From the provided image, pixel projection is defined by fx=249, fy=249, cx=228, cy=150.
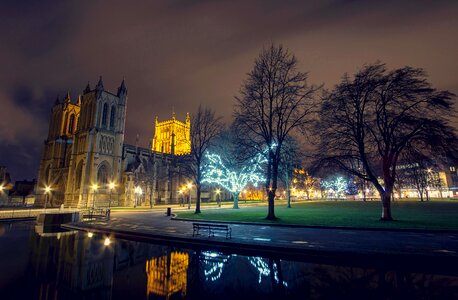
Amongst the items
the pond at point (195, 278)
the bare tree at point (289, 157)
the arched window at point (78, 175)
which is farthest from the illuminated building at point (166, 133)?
the pond at point (195, 278)

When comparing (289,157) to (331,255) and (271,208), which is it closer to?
(271,208)

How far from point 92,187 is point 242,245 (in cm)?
5193

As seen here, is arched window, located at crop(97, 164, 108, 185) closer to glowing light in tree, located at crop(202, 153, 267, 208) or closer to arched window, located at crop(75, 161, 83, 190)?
arched window, located at crop(75, 161, 83, 190)

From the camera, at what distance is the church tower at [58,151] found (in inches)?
2494

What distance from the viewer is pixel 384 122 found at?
2141cm

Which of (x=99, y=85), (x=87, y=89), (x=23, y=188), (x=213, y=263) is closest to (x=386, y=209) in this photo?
(x=213, y=263)

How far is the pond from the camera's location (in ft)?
21.6

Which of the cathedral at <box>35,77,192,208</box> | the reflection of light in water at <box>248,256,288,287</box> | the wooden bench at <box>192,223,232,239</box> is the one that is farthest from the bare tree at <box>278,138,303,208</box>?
the cathedral at <box>35,77,192,208</box>

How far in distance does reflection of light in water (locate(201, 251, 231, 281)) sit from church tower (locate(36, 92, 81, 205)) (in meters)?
63.6

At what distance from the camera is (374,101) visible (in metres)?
21.1

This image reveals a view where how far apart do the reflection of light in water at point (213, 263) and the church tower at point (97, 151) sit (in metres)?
49.9

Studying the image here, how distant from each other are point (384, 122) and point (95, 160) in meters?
56.4

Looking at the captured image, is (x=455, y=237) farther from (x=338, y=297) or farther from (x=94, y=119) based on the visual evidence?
(x=94, y=119)

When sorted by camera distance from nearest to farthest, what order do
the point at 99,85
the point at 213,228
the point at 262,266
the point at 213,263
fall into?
the point at 262,266 → the point at 213,263 → the point at 213,228 → the point at 99,85
